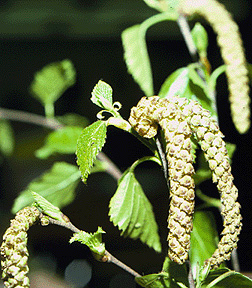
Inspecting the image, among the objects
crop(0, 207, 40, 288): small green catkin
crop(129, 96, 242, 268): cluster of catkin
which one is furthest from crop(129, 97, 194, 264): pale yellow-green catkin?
crop(0, 207, 40, 288): small green catkin

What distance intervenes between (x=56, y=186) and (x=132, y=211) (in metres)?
0.20

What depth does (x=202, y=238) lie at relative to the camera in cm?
43

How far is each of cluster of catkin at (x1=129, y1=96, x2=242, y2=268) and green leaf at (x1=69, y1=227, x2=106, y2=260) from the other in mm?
63

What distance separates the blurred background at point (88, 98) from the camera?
91 cm

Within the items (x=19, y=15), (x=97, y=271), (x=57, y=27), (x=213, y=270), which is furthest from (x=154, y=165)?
(x=213, y=270)

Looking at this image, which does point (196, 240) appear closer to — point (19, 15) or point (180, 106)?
point (180, 106)

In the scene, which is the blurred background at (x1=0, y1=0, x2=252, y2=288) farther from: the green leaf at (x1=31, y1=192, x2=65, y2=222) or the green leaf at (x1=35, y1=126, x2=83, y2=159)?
the green leaf at (x1=31, y1=192, x2=65, y2=222)

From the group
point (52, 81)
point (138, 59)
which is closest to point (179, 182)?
point (138, 59)

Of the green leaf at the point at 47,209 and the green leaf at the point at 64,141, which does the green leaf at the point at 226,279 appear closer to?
the green leaf at the point at 47,209

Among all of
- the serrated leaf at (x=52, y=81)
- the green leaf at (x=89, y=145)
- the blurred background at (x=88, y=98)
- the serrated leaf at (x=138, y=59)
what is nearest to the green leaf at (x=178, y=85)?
the serrated leaf at (x=138, y=59)

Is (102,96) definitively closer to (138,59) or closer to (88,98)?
(138,59)

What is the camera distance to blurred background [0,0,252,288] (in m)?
0.91

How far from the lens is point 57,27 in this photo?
1.17 meters

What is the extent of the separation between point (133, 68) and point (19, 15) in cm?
83
